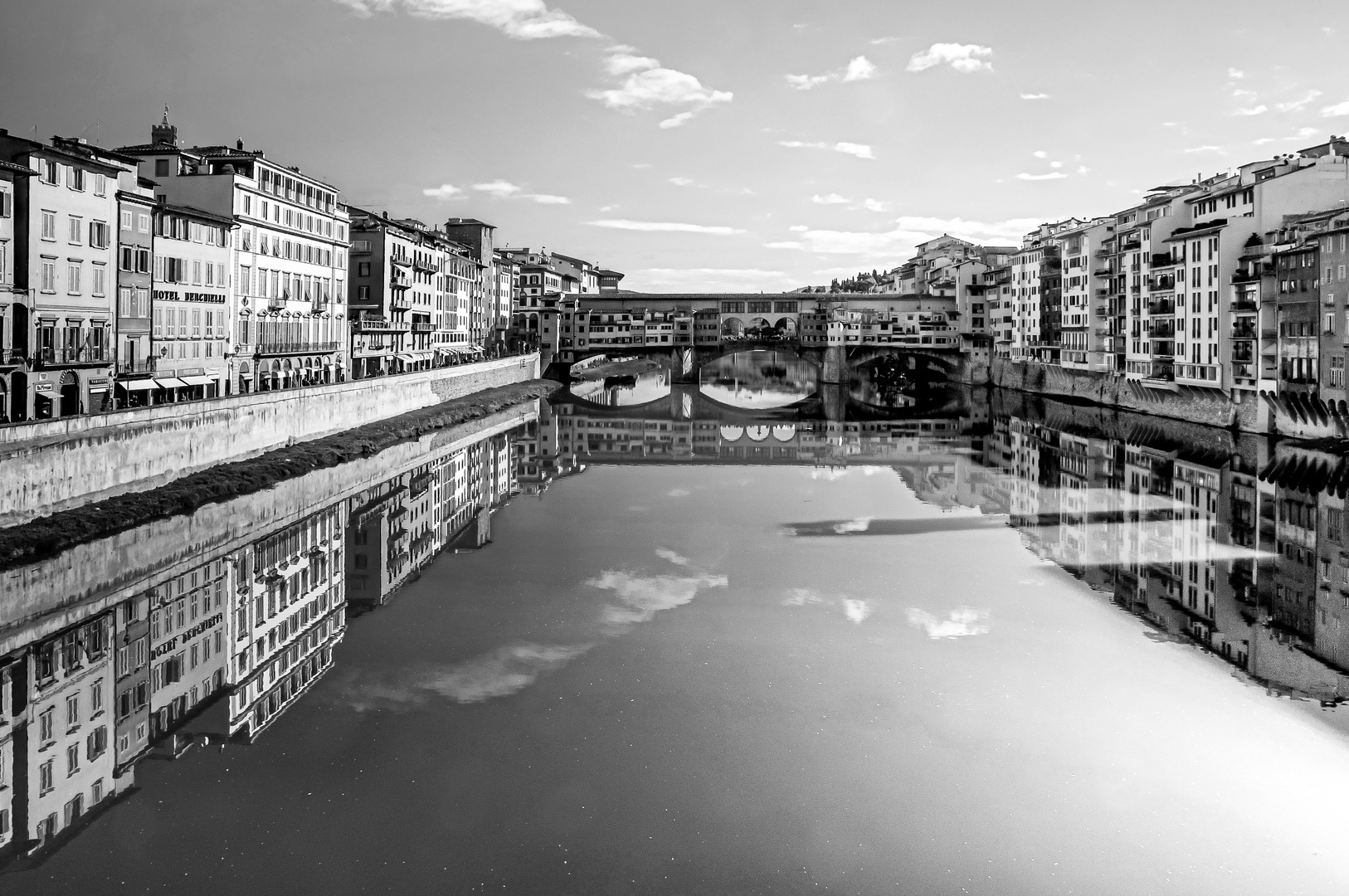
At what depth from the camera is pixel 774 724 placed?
42.4 feet

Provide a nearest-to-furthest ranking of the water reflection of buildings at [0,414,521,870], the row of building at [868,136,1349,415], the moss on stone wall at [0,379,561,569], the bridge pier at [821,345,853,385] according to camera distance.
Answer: the water reflection of buildings at [0,414,521,870]
the moss on stone wall at [0,379,561,569]
the row of building at [868,136,1349,415]
the bridge pier at [821,345,853,385]

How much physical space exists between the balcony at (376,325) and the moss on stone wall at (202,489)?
8.60 meters

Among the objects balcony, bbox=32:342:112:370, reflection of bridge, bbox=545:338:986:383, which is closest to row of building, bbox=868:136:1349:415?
reflection of bridge, bbox=545:338:986:383

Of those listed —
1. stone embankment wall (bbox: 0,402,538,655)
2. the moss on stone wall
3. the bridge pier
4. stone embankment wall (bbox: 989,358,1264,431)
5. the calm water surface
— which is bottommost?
the calm water surface

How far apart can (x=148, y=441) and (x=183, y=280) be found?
11267 millimetres

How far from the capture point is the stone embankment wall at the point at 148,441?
19.5 metres

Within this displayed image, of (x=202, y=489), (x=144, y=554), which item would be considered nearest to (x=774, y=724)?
(x=144, y=554)

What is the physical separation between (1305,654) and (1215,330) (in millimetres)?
32805

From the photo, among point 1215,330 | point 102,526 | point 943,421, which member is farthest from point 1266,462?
point 102,526

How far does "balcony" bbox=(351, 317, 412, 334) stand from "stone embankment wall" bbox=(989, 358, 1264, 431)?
36.0 meters

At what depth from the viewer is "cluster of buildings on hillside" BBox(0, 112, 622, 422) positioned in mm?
25484

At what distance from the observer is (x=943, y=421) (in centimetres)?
5503

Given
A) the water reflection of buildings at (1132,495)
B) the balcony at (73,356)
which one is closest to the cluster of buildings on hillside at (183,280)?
the balcony at (73,356)

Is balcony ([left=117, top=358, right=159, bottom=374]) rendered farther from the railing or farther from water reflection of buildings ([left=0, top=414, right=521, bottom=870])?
the railing
